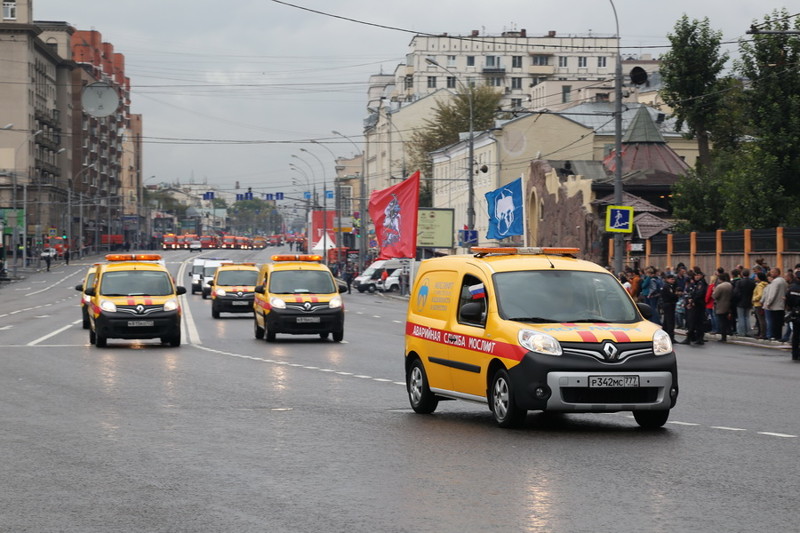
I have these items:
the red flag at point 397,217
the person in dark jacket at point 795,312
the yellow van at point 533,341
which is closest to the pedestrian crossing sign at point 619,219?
the person in dark jacket at point 795,312

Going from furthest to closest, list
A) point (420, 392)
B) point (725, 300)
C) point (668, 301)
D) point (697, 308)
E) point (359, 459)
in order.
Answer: point (725, 300), point (668, 301), point (697, 308), point (420, 392), point (359, 459)

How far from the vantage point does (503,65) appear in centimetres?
14838

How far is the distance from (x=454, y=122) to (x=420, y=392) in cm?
9846

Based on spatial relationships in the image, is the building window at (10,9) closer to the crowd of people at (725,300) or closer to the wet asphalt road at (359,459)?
the crowd of people at (725,300)

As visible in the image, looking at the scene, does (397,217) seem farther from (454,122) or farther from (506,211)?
(454,122)

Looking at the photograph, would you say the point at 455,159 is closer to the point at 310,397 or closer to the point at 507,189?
the point at 507,189

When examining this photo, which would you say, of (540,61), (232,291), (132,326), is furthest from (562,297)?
(540,61)

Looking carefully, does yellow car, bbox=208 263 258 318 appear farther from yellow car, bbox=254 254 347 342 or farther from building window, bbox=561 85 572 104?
building window, bbox=561 85 572 104

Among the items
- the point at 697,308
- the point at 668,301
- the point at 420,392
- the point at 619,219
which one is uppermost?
the point at 619,219

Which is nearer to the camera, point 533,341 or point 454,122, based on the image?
point 533,341

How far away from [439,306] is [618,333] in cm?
238

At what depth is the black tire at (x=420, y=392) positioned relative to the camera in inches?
564

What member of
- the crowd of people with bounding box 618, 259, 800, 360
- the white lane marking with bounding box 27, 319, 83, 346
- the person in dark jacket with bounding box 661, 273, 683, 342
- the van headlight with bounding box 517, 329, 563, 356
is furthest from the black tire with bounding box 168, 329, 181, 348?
the van headlight with bounding box 517, 329, 563, 356

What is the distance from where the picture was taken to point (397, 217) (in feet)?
192
